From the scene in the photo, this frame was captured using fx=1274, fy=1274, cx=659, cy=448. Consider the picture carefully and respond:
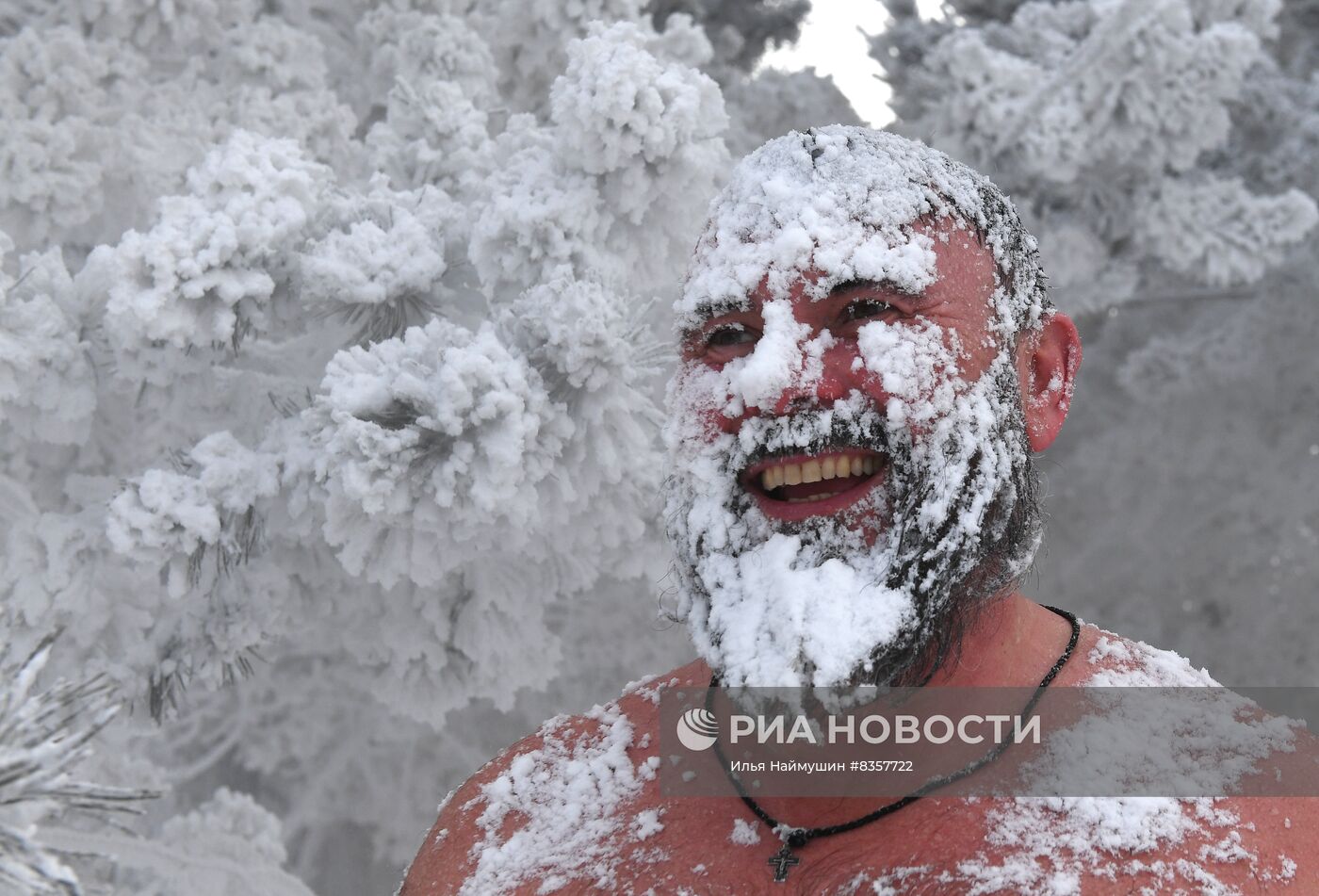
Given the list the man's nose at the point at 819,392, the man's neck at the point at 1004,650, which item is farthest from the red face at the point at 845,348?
the man's neck at the point at 1004,650

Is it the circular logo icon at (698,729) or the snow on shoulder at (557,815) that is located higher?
the circular logo icon at (698,729)

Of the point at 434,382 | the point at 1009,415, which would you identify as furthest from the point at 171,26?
the point at 1009,415

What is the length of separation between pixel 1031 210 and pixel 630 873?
2311 millimetres

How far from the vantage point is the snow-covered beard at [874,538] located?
1002 millimetres

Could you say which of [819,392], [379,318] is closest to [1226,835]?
[819,392]

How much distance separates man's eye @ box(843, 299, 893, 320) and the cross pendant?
454 millimetres

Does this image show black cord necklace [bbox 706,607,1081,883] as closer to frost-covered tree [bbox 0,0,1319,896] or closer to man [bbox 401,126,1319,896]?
man [bbox 401,126,1319,896]

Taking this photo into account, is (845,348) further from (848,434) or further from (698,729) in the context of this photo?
(698,729)

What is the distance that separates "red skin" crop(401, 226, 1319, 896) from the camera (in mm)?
996

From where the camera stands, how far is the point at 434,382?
163 cm

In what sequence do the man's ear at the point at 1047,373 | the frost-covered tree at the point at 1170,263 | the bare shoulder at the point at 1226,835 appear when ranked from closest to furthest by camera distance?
the bare shoulder at the point at 1226,835 < the man's ear at the point at 1047,373 < the frost-covered tree at the point at 1170,263

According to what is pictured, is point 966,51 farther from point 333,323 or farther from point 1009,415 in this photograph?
point 1009,415

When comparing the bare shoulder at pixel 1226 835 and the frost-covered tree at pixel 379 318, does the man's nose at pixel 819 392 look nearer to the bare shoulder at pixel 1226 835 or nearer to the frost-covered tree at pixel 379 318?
the bare shoulder at pixel 1226 835

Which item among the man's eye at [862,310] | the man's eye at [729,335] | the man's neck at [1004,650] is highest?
the man's eye at [862,310]
